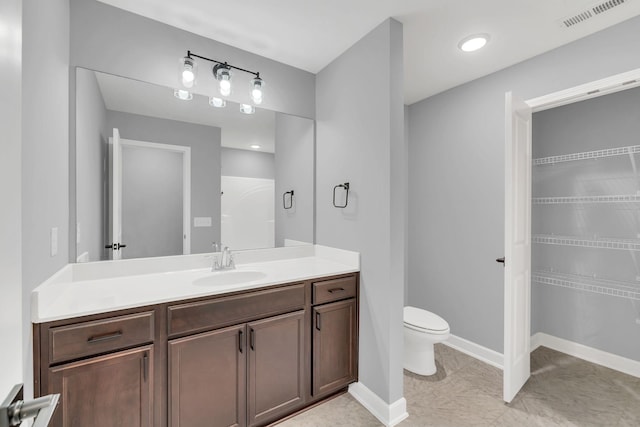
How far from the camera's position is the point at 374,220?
6.33 ft

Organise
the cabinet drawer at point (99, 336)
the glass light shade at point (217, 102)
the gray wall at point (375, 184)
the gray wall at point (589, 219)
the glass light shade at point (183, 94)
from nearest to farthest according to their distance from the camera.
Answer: the cabinet drawer at point (99, 336) → the gray wall at point (375, 184) → the glass light shade at point (183, 94) → the glass light shade at point (217, 102) → the gray wall at point (589, 219)

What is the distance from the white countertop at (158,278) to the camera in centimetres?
124

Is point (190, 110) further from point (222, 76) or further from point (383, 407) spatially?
point (383, 407)

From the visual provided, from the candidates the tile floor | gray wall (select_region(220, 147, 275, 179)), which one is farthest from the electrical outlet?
the tile floor

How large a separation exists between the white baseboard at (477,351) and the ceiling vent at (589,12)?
2468 mm

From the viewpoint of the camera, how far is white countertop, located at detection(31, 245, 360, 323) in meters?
1.24

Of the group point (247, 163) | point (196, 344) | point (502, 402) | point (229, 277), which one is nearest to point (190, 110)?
point (247, 163)

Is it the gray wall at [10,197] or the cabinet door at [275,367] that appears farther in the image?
the cabinet door at [275,367]

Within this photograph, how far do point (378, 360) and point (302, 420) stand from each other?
595mm

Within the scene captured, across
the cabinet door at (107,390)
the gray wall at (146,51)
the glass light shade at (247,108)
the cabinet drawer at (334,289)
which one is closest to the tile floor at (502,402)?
the cabinet drawer at (334,289)

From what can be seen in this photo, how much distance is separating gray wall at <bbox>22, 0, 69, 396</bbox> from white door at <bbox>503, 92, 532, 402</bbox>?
2490mm

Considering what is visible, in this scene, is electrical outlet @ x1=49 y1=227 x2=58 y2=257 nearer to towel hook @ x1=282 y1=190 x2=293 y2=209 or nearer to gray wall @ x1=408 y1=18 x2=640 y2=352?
towel hook @ x1=282 y1=190 x2=293 y2=209

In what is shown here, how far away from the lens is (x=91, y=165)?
5.57 ft

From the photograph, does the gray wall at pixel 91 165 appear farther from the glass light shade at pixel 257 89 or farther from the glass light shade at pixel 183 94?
the glass light shade at pixel 257 89
